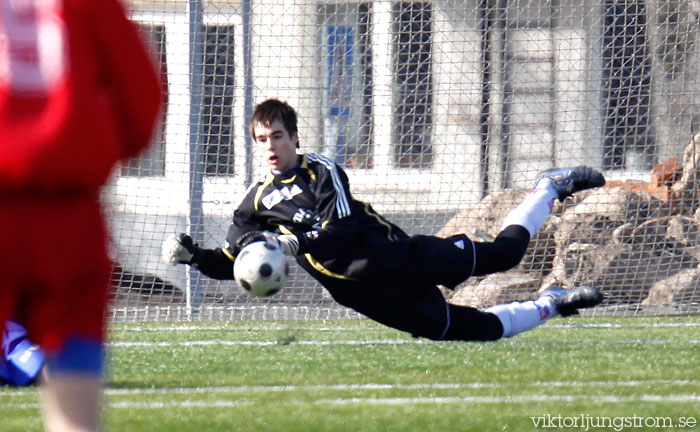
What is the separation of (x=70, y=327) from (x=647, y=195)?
729cm

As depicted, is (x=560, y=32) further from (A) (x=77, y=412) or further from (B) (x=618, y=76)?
(A) (x=77, y=412)

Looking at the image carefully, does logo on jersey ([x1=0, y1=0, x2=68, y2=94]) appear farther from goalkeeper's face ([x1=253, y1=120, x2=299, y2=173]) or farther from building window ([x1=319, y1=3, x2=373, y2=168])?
building window ([x1=319, y1=3, x2=373, y2=168])

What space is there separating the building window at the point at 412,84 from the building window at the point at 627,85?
53.7 inches

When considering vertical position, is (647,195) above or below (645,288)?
above

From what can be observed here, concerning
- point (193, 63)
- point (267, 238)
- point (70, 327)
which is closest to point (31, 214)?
point (70, 327)

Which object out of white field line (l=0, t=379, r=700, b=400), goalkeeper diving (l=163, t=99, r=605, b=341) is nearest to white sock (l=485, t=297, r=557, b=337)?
goalkeeper diving (l=163, t=99, r=605, b=341)

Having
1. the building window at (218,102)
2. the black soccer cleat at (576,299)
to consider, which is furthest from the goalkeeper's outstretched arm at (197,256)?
the building window at (218,102)

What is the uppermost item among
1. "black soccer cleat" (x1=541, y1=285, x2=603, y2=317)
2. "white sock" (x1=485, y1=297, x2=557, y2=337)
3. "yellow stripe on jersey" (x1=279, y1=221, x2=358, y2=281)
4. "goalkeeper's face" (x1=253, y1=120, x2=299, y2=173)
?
"goalkeeper's face" (x1=253, y1=120, x2=299, y2=173)

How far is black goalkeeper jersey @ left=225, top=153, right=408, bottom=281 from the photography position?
4.76m

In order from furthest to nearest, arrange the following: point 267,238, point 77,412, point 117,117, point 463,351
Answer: point 463,351
point 267,238
point 117,117
point 77,412

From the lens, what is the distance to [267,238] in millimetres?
4578

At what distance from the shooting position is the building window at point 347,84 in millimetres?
8438

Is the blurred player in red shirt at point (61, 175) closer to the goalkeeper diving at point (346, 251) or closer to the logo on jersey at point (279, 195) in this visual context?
the goalkeeper diving at point (346, 251)

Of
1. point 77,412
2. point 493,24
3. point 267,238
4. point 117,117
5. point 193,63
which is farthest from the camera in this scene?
point 493,24
